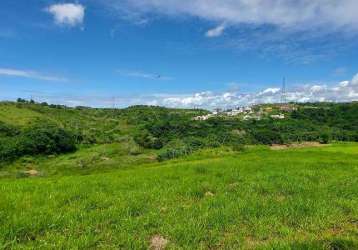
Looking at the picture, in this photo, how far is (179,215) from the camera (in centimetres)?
1006

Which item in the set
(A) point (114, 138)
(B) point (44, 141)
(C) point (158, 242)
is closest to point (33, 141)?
(B) point (44, 141)

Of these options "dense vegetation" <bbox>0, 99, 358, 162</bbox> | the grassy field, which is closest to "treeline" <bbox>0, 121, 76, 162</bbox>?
"dense vegetation" <bbox>0, 99, 358, 162</bbox>

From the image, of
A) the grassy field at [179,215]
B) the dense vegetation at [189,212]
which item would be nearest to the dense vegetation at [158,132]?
Answer: the dense vegetation at [189,212]

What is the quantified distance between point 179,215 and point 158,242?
6.21ft

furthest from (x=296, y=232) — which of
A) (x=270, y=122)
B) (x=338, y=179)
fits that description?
(x=270, y=122)

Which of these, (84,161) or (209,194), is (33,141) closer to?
(84,161)

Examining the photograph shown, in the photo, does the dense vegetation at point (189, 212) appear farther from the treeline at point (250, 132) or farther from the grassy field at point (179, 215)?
the treeline at point (250, 132)

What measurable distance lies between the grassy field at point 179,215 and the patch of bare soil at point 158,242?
4 cm

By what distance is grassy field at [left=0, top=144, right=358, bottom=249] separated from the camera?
8.11 m

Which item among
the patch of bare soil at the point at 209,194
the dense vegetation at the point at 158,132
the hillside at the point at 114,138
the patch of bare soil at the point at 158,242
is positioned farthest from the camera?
the dense vegetation at the point at 158,132

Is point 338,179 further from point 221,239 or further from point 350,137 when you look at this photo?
point 350,137

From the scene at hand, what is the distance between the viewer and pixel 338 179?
55.3ft

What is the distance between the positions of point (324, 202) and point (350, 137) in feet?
317

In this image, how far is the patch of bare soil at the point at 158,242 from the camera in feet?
26.1
